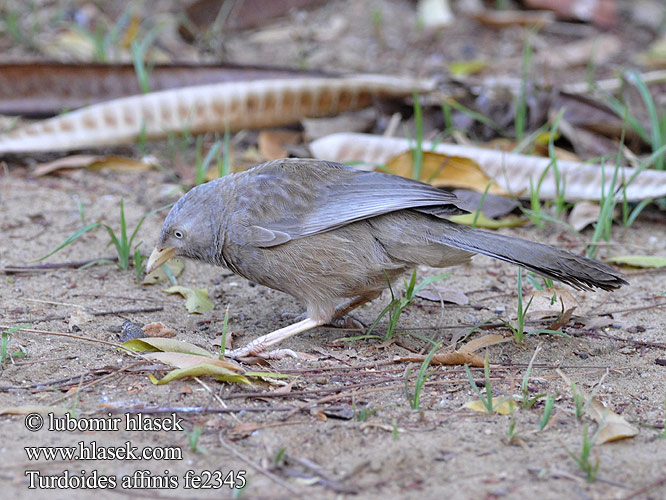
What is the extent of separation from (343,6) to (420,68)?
163 cm

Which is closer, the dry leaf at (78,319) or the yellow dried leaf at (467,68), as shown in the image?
the dry leaf at (78,319)

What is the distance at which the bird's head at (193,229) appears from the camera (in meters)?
4.32

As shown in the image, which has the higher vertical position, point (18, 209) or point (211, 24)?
point (211, 24)

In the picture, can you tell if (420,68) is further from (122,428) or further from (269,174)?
(122,428)

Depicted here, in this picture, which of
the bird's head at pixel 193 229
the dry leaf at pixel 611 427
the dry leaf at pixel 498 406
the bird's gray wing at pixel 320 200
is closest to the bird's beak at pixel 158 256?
the bird's head at pixel 193 229

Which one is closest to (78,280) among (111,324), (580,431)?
(111,324)

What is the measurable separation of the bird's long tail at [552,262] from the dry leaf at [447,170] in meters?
1.87

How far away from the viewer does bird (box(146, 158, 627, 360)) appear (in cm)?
416

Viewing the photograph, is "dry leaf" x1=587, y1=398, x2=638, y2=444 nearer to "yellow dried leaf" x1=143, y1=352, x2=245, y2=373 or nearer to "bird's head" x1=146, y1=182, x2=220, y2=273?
"yellow dried leaf" x1=143, y1=352, x2=245, y2=373

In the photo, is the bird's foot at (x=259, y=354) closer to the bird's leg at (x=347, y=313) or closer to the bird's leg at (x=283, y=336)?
the bird's leg at (x=283, y=336)

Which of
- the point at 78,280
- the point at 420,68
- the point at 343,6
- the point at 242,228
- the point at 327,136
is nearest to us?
the point at 242,228

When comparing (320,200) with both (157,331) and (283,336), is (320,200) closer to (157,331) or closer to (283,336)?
(283,336)

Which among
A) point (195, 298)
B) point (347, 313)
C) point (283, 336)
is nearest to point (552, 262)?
point (347, 313)

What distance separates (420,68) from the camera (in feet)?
28.3
